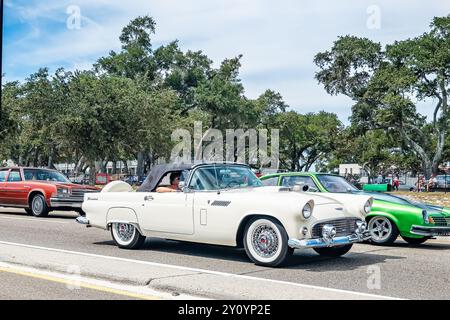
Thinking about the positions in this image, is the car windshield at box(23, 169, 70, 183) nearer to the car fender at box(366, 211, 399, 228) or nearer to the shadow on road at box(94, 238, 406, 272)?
the shadow on road at box(94, 238, 406, 272)

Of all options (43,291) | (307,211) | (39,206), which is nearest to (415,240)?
(307,211)

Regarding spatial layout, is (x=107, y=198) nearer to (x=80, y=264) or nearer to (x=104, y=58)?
(x=80, y=264)

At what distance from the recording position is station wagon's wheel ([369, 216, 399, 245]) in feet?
35.7

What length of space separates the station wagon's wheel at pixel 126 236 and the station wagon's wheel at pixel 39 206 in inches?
306

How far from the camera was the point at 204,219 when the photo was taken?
8781 millimetres

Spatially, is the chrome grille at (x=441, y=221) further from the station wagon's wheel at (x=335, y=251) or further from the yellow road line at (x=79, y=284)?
the yellow road line at (x=79, y=284)

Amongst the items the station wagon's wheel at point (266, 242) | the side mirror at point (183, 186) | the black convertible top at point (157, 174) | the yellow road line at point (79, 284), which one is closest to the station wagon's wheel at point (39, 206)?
the black convertible top at point (157, 174)

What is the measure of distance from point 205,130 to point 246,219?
49548mm

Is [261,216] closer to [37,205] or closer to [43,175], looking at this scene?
[37,205]

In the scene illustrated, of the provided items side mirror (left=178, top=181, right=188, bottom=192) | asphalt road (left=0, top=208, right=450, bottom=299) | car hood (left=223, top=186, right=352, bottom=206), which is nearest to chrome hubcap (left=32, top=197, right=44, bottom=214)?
asphalt road (left=0, top=208, right=450, bottom=299)

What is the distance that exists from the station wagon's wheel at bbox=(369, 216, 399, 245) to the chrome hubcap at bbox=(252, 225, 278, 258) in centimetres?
367

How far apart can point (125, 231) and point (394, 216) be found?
5.16 meters

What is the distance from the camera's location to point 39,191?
57.6 ft
